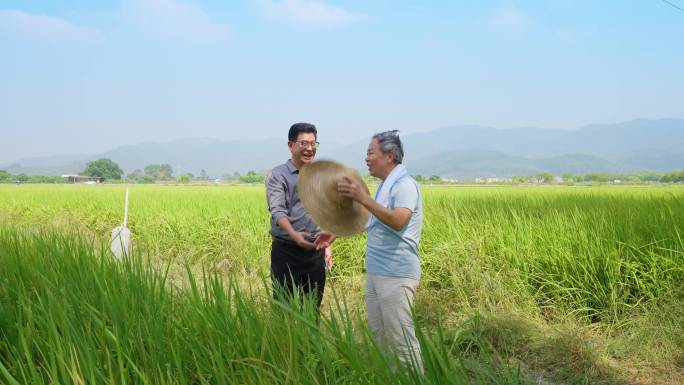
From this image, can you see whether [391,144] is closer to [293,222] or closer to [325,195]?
[325,195]

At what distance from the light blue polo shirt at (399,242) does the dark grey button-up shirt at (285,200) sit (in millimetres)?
784

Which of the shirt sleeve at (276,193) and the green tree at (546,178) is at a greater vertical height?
the shirt sleeve at (276,193)

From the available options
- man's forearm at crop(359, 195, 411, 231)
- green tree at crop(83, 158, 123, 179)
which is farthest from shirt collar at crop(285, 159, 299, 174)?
green tree at crop(83, 158, 123, 179)

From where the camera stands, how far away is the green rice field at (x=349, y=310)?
5.39 feet

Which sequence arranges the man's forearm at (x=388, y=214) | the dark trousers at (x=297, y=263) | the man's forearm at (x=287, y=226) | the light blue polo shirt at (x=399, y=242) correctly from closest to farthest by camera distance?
1. the man's forearm at (x=388, y=214)
2. the light blue polo shirt at (x=399, y=242)
3. the man's forearm at (x=287, y=226)
4. the dark trousers at (x=297, y=263)

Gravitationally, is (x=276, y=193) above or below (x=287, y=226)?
above

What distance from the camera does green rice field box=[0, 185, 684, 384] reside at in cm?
164

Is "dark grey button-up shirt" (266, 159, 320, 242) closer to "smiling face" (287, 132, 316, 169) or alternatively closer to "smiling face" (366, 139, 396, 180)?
"smiling face" (287, 132, 316, 169)

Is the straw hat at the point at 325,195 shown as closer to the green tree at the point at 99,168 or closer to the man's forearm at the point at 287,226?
the man's forearm at the point at 287,226

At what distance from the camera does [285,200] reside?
371cm

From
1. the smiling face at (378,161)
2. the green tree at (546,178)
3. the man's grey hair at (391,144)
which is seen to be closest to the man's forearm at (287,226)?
the smiling face at (378,161)

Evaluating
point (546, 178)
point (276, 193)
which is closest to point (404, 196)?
point (276, 193)

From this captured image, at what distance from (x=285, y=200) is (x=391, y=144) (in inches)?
38.1

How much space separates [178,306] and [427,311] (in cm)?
337
